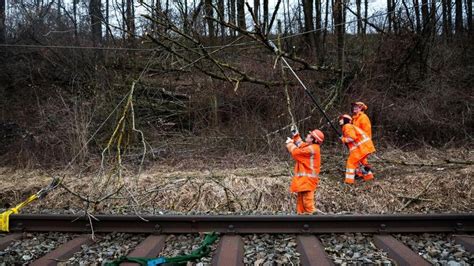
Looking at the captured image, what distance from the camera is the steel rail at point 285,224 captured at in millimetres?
4430

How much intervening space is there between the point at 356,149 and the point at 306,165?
7.39ft

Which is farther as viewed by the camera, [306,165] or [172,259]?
[306,165]

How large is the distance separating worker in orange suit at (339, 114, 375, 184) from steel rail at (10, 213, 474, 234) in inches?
126

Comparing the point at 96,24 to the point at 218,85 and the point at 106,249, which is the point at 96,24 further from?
the point at 106,249


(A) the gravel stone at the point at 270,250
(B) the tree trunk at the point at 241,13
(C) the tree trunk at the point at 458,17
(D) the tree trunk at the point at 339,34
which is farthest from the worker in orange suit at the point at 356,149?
(C) the tree trunk at the point at 458,17

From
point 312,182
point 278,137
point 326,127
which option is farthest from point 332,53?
point 312,182

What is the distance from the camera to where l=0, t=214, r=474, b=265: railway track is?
4.16 meters

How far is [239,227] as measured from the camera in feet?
14.8

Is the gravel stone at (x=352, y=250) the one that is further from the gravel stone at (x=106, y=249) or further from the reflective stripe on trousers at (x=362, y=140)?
the reflective stripe on trousers at (x=362, y=140)

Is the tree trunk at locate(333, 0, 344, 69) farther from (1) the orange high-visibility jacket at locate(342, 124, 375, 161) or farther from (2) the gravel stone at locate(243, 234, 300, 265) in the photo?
(2) the gravel stone at locate(243, 234, 300, 265)

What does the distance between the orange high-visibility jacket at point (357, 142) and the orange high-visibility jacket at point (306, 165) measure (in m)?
2.02

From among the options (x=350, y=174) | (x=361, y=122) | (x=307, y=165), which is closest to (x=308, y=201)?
(x=307, y=165)

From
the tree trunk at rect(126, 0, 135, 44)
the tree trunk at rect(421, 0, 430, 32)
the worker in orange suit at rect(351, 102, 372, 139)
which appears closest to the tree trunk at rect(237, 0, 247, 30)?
the tree trunk at rect(126, 0, 135, 44)

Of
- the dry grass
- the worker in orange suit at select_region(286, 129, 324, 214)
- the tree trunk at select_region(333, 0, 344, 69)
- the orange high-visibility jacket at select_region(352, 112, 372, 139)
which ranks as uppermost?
the tree trunk at select_region(333, 0, 344, 69)
